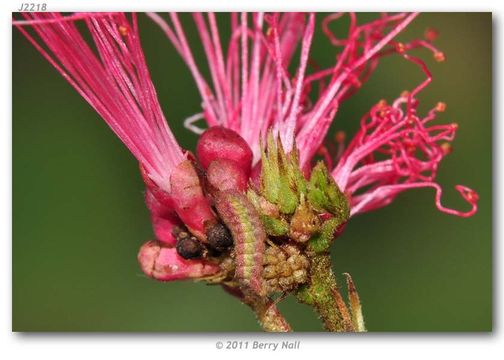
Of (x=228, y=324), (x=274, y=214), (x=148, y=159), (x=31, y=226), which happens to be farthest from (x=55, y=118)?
(x=274, y=214)

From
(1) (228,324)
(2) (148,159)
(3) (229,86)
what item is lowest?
(1) (228,324)

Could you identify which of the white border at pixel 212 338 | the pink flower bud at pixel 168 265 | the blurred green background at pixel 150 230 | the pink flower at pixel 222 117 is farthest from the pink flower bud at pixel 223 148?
the blurred green background at pixel 150 230

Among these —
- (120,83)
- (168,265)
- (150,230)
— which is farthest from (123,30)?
(150,230)

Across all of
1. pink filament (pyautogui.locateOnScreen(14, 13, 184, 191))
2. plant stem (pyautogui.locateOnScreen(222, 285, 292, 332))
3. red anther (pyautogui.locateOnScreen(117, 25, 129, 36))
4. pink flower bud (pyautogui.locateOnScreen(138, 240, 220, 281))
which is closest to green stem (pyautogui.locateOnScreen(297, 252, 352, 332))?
plant stem (pyautogui.locateOnScreen(222, 285, 292, 332))

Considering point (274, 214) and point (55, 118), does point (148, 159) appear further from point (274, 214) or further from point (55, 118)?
point (55, 118)

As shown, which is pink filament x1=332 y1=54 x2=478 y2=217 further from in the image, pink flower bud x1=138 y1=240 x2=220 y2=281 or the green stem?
pink flower bud x1=138 y1=240 x2=220 y2=281

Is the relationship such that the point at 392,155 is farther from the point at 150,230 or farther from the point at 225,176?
the point at 150,230

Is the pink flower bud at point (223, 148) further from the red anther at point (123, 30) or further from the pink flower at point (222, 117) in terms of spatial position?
the red anther at point (123, 30)
